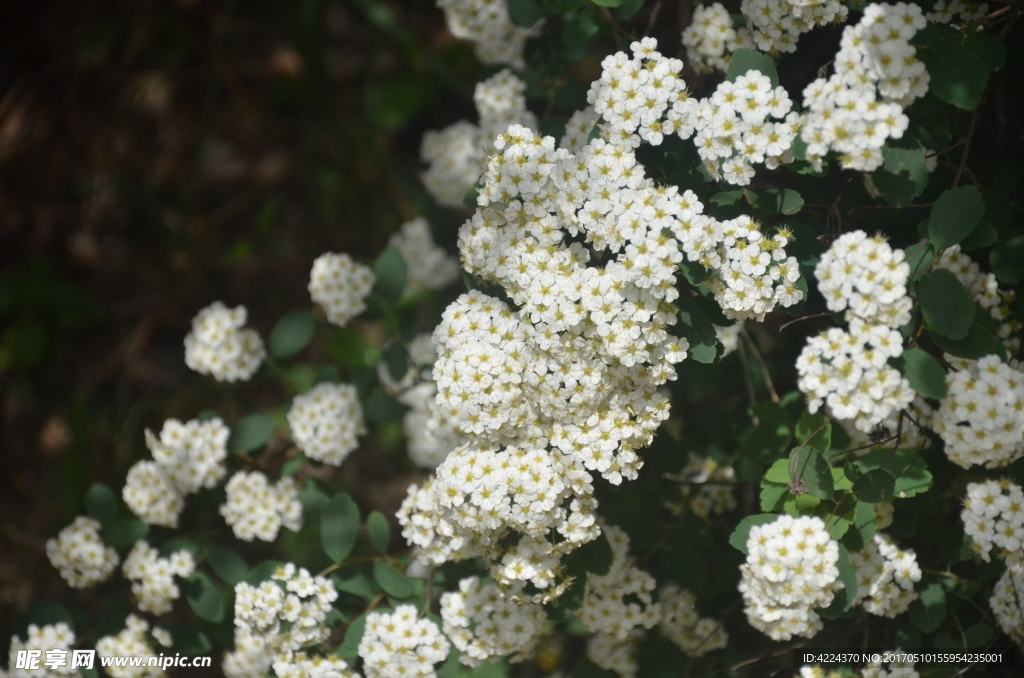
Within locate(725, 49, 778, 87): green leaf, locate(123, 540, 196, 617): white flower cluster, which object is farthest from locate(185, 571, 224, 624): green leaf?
locate(725, 49, 778, 87): green leaf

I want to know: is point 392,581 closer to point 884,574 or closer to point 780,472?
point 780,472

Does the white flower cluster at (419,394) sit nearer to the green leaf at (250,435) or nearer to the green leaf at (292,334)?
the green leaf at (292,334)

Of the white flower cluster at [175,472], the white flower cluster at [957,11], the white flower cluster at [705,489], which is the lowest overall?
the white flower cluster at [705,489]

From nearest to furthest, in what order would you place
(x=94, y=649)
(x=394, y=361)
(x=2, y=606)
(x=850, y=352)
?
1. (x=850, y=352)
2. (x=94, y=649)
3. (x=394, y=361)
4. (x=2, y=606)

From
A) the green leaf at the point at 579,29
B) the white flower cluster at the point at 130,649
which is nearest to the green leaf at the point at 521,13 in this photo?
the green leaf at the point at 579,29

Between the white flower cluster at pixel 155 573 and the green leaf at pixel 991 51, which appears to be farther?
the white flower cluster at pixel 155 573

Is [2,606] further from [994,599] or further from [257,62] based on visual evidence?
[994,599]

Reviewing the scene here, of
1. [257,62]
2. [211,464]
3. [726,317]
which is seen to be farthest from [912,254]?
[257,62]
